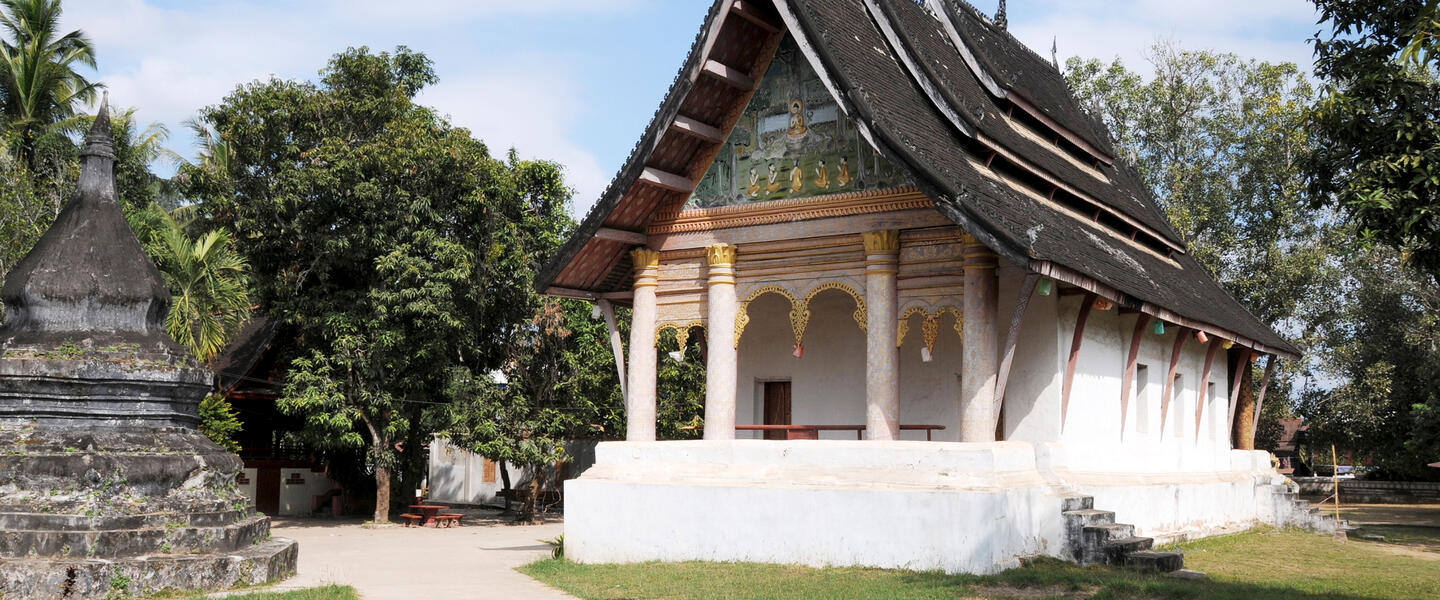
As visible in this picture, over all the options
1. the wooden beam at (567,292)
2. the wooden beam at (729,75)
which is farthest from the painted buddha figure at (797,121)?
the wooden beam at (567,292)

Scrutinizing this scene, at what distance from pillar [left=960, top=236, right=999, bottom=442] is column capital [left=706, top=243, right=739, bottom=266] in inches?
121

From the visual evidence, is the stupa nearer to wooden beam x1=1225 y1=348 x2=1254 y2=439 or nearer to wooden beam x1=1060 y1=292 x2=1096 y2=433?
wooden beam x1=1060 y1=292 x2=1096 y2=433

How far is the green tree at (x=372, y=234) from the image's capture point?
882 inches

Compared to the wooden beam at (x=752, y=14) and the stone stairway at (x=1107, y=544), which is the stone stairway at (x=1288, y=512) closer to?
the stone stairway at (x=1107, y=544)

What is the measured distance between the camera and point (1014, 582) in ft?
35.5

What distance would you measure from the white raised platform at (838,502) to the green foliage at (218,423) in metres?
10.4

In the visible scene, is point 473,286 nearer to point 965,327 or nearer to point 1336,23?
point 965,327

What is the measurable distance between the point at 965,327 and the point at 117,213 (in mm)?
8372

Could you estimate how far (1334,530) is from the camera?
20.2 m

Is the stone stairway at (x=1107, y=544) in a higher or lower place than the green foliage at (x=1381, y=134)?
lower

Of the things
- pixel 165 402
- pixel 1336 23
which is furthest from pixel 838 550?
pixel 1336 23

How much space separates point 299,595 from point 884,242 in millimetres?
7172

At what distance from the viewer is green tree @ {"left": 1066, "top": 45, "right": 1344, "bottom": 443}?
31.4 meters

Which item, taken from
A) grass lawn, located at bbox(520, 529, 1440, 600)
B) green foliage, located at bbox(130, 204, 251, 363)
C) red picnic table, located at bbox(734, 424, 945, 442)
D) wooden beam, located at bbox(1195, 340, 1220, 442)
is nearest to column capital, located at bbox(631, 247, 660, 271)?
red picnic table, located at bbox(734, 424, 945, 442)
